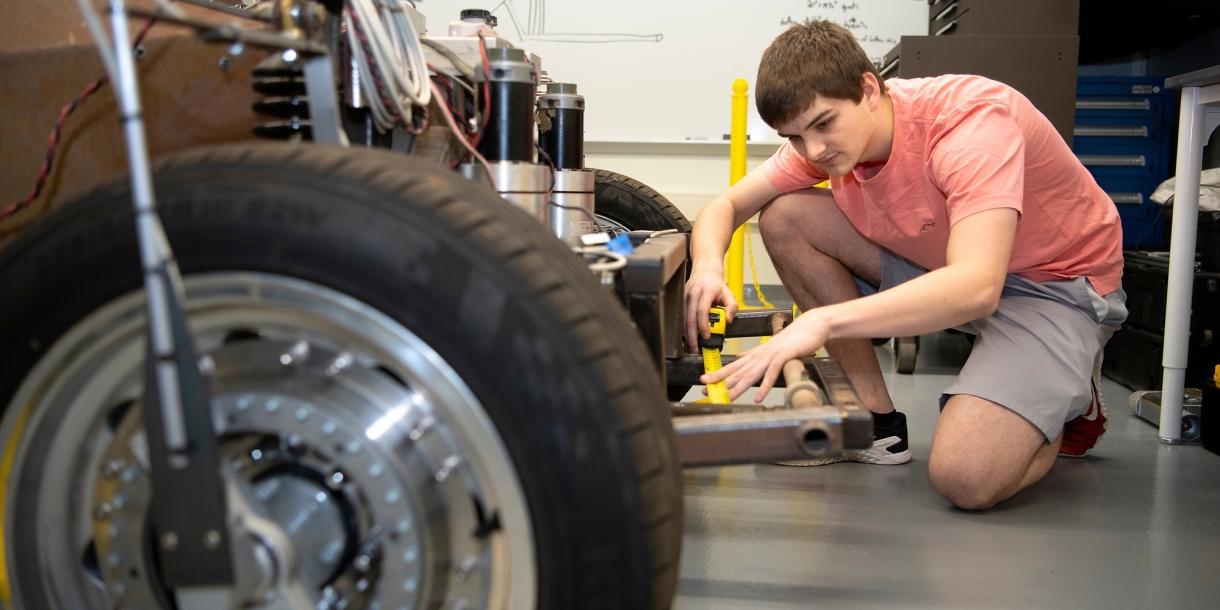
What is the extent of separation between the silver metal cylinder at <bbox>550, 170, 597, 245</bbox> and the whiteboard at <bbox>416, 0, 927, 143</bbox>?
3.36 metres

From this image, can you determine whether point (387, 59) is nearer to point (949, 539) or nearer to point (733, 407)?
point (733, 407)

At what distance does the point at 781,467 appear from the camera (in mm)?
1846

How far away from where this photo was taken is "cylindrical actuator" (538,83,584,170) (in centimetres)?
139

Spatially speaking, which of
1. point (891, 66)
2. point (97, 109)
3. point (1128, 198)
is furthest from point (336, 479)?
point (1128, 198)

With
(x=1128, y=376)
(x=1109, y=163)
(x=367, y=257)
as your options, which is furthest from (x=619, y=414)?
(x=1109, y=163)

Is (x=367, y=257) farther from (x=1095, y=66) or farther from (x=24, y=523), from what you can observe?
(x=1095, y=66)

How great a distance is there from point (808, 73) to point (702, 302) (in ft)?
1.38

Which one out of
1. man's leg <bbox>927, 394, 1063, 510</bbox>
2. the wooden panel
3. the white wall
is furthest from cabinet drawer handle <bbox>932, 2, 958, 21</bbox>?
the wooden panel

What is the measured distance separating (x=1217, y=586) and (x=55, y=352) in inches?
60.7

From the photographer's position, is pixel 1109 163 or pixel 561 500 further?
pixel 1109 163

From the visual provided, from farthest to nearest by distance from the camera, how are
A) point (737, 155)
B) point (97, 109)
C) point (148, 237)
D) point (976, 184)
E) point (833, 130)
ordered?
point (737, 155) < point (833, 130) < point (976, 184) < point (97, 109) < point (148, 237)

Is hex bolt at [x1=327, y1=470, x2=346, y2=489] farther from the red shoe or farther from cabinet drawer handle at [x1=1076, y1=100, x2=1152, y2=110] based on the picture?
cabinet drawer handle at [x1=1076, y1=100, x2=1152, y2=110]

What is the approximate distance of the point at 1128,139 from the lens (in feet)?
11.7

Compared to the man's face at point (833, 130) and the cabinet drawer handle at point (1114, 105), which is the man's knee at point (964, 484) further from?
the cabinet drawer handle at point (1114, 105)
